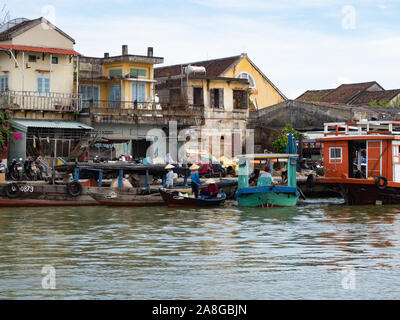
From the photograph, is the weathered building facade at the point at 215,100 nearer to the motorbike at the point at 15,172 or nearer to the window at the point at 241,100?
the window at the point at 241,100

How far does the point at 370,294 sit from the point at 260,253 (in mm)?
4439

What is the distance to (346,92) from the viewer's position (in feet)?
194

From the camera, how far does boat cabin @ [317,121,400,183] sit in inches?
1121

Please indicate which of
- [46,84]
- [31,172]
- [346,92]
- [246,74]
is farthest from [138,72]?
[346,92]

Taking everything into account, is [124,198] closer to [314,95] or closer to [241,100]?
[241,100]

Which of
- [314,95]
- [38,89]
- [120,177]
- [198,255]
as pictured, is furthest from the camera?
[314,95]

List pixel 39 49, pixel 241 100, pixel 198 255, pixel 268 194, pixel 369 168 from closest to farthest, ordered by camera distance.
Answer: pixel 198 255 → pixel 268 194 → pixel 369 168 → pixel 39 49 → pixel 241 100

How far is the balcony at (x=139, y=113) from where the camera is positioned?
38.6 metres

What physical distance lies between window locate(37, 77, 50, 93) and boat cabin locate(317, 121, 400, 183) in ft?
50.6

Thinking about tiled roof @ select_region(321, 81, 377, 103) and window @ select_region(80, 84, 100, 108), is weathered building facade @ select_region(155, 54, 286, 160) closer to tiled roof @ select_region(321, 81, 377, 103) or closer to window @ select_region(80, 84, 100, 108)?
window @ select_region(80, 84, 100, 108)

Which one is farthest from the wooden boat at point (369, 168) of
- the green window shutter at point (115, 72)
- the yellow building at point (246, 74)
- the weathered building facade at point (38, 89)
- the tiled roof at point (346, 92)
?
the tiled roof at point (346, 92)

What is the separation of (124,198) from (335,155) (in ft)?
29.8
